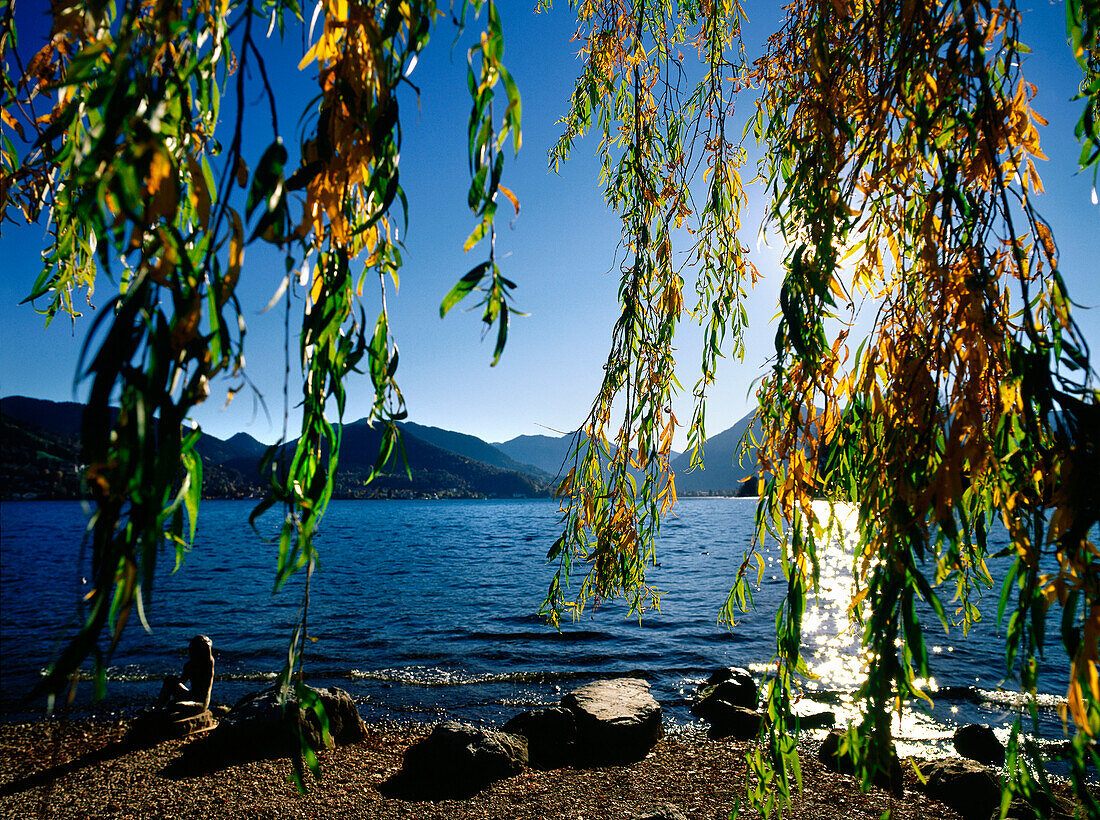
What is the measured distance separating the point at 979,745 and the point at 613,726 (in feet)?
16.3

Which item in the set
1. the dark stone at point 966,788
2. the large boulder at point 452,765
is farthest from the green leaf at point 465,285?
the dark stone at point 966,788

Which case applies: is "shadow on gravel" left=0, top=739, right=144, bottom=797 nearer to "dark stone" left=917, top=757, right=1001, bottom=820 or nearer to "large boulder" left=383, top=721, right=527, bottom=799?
"large boulder" left=383, top=721, right=527, bottom=799

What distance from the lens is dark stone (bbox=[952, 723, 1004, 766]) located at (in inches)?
301

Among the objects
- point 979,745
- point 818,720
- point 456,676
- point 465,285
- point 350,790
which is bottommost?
point 456,676

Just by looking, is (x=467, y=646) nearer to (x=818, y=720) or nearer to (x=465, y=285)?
(x=818, y=720)

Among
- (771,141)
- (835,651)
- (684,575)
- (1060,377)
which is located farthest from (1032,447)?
(684,575)

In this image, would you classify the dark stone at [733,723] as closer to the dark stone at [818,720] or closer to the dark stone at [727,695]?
the dark stone at [727,695]

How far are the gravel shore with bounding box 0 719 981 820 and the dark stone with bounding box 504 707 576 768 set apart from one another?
0.78ft

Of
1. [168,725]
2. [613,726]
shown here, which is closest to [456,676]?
[613,726]

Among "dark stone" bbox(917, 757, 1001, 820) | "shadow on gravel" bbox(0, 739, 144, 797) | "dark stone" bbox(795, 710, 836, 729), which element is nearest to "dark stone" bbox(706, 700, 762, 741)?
"dark stone" bbox(795, 710, 836, 729)

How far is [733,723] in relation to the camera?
27.9ft

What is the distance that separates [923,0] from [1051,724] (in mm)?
11229

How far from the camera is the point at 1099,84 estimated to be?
2035 millimetres

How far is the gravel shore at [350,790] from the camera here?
5.35 m
